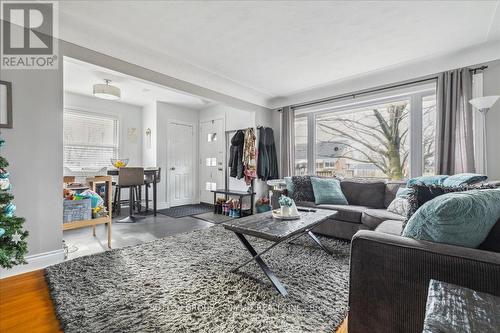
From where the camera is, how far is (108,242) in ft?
9.29

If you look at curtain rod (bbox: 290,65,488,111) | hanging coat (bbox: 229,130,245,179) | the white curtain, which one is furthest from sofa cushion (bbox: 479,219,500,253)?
hanging coat (bbox: 229,130,245,179)

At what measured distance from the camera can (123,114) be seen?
214 inches

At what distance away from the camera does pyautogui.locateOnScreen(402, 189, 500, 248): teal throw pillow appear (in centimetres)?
108

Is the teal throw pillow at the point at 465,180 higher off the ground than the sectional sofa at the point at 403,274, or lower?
higher

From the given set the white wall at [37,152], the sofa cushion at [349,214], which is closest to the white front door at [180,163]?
the white wall at [37,152]

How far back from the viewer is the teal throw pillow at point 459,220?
1076 mm

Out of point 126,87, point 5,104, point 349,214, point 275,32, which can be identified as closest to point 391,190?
point 349,214

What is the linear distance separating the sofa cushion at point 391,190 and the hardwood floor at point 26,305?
3.56 m

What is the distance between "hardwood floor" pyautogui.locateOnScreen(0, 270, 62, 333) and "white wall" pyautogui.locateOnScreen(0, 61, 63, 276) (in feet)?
0.82

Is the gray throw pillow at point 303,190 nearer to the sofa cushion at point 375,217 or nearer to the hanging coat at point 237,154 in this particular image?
the sofa cushion at point 375,217

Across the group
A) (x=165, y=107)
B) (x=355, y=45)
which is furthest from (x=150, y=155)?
(x=355, y=45)

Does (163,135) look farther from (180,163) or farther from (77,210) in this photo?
(77,210)

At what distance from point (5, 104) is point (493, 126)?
512 cm

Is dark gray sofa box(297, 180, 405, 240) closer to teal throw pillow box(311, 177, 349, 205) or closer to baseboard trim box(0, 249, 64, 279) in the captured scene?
teal throw pillow box(311, 177, 349, 205)
